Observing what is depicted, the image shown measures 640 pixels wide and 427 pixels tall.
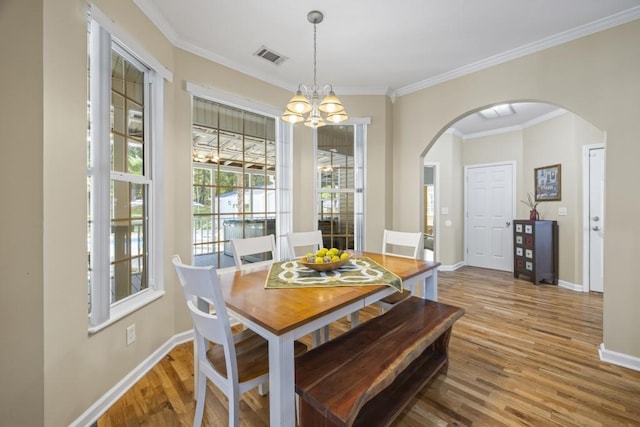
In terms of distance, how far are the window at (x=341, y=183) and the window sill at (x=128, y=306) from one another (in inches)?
80.5

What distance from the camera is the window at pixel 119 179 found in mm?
1722

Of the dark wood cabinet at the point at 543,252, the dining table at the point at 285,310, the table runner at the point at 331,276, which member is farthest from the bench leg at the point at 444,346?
the dark wood cabinet at the point at 543,252

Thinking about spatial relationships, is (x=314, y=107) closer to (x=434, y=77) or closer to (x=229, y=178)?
(x=229, y=178)

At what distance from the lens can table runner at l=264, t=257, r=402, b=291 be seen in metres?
1.63

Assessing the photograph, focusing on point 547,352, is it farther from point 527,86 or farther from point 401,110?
point 401,110

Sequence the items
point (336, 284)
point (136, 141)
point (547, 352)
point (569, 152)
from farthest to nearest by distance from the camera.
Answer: point (569, 152)
point (547, 352)
point (136, 141)
point (336, 284)

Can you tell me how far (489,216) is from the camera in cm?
531

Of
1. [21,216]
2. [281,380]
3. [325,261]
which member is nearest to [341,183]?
[325,261]

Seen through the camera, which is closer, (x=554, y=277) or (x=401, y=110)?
(x=401, y=110)

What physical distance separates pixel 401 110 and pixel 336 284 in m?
2.84

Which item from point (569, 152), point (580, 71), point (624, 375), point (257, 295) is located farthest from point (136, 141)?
point (569, 152)

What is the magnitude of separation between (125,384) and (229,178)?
6.32 feet

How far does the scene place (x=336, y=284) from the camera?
63.6 inches

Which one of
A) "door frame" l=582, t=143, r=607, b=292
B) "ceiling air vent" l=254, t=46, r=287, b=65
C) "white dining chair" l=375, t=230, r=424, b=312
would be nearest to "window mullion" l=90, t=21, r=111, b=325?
"ceiling air vent" l=254, t=46, r=287, b=65
